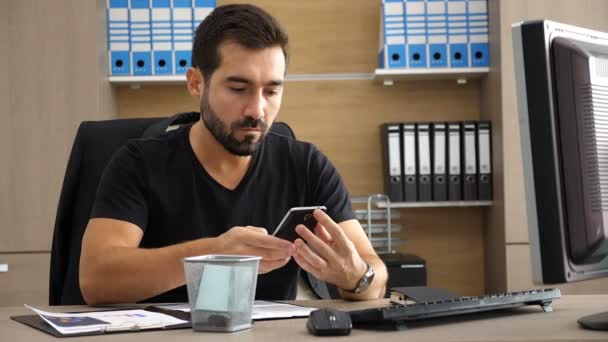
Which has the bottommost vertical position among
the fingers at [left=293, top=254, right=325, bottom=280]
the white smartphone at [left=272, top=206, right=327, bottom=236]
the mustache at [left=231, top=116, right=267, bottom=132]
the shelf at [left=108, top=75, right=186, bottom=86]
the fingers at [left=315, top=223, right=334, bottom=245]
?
the fingers at [left=293, top=254, right=325, bottom=280]

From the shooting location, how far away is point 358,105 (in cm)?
393

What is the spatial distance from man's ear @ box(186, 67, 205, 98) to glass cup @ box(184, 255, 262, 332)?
895 mm

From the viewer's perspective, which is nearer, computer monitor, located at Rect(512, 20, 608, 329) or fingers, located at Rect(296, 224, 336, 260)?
computer monitor, located at Rect(512, 20, 608, 329)

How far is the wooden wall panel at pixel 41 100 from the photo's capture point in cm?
361

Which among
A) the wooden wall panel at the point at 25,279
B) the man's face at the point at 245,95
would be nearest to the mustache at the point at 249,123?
the man's face at the point at 245,95

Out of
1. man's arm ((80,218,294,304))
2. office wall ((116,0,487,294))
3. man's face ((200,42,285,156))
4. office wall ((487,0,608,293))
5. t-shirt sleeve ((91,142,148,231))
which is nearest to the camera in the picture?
man's arm ((80,218,294,304))

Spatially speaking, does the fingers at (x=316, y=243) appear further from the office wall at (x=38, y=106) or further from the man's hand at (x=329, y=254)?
the office wall at (x=38, y=106)

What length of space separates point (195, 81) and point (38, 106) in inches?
68.6

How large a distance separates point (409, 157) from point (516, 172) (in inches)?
17.2

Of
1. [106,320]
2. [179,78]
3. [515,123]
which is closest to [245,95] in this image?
[106,320]

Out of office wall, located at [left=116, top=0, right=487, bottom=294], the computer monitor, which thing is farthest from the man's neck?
office wall, located at [left=116, top=0, right=487, bottom=294]

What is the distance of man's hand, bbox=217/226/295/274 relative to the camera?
59.0 inches

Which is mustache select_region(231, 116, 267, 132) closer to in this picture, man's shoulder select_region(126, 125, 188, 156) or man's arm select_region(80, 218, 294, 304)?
man's shoulder select_region(126, 125, 188, 156)

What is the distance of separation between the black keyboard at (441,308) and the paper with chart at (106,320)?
289mm
